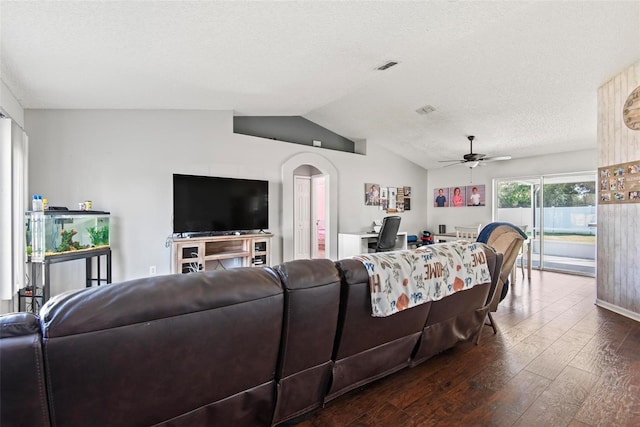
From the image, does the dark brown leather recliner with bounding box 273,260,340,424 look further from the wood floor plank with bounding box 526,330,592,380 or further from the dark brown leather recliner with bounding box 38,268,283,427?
the wood floor plank with bounding box 526,330,592,380

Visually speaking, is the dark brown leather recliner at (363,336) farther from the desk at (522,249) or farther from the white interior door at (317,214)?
the white interior door at (317,214)

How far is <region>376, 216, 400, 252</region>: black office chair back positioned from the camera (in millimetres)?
5324

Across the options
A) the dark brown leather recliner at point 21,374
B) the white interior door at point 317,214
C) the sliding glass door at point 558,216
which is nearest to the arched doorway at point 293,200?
the white interior door at point 317,214

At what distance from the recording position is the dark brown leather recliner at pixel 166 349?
0.93 metres

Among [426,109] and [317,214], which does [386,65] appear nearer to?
[426,109]

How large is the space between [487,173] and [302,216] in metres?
4.21

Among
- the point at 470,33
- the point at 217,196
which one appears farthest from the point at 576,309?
the point at 217,196

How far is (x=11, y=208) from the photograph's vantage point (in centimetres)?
285

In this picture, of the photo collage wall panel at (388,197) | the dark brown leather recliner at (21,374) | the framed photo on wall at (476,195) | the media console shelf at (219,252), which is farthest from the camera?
the framed photo on wall at (476,195)

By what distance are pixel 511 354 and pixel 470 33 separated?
2.88m

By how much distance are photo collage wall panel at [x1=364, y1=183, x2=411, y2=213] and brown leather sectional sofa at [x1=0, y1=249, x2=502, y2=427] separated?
195 inches

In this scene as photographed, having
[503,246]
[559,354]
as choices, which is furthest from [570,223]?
[559,354]

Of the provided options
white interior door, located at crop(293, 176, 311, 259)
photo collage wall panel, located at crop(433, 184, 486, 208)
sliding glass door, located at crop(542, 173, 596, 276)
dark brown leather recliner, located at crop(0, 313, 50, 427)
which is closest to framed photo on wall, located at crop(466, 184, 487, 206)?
photo collage wall panel, located at crop(433, 184, 486, 208)

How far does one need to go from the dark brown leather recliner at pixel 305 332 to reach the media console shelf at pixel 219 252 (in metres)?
3.02
